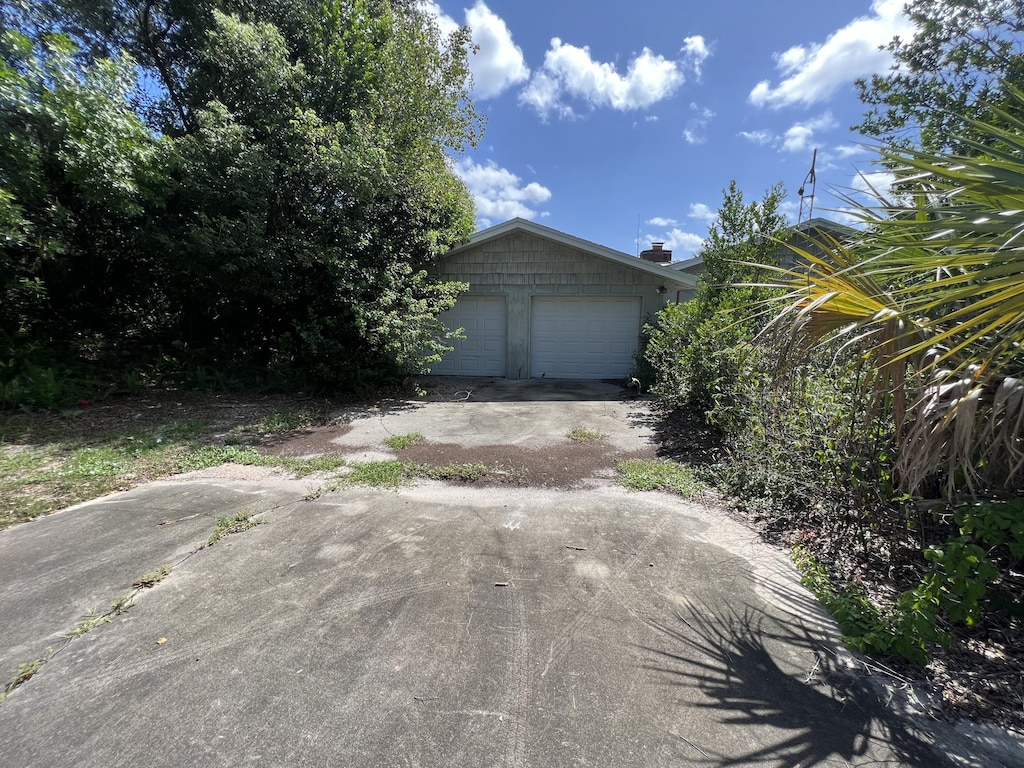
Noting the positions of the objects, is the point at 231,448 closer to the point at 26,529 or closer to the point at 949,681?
the point at 26,529

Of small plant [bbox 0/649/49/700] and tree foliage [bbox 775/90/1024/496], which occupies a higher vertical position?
tree foliage [bbox 775/90/1024/496]

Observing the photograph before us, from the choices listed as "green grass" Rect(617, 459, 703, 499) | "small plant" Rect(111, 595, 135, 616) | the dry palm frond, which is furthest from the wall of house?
"small plant" Rect(111, 595, 135, 616)

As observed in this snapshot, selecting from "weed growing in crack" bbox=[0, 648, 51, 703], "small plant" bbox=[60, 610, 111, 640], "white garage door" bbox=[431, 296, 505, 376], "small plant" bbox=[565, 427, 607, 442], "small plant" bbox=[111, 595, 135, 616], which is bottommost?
"weed growing in crack" bbox=[0, 648, 51, 703]

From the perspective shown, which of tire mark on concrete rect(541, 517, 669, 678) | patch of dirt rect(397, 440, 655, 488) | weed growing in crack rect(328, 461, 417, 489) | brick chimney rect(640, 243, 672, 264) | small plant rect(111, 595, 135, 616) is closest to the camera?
tire mark on concrete rect(541, 517, 669, 678)

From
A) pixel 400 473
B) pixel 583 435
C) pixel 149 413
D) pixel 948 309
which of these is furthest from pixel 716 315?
pixel 149 413

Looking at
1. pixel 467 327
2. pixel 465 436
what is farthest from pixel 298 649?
pixel 467 327

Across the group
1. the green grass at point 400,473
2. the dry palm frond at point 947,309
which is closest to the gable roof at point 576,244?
the green grass at point 400,473

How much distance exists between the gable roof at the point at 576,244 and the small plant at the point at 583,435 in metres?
5.53

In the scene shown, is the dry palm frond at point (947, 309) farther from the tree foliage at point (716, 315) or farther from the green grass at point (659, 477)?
the tree foliage at point (716, 315)

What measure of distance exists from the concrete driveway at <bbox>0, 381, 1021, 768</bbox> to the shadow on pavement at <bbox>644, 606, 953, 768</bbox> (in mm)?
10

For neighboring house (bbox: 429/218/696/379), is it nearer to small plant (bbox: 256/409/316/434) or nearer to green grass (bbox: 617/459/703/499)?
small plant (bbox: 256/409/316/434)

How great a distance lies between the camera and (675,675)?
2.07 metres

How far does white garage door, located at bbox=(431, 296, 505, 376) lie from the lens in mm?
11367

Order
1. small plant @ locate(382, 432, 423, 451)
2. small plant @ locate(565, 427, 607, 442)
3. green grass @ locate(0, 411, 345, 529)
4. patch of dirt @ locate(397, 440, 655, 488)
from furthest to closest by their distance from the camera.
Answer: small plant @ locate(565, 427, 607, 442) → small plant @ locate(382, 432, 423, 451) → patch of dirt @ locate(397, 440, 655, 488) → green grass @ locate(0, 411, 345, 529)
